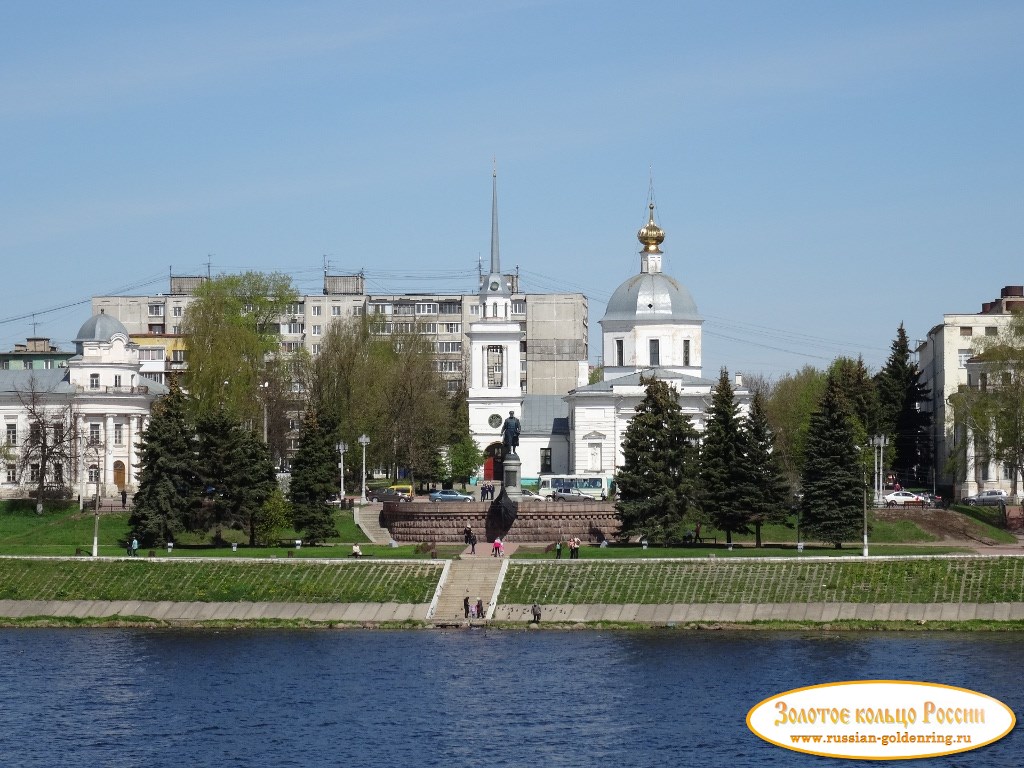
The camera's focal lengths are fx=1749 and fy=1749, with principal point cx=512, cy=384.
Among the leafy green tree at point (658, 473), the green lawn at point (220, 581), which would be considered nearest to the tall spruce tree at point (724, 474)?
the leafy green tree at point (658, 473)

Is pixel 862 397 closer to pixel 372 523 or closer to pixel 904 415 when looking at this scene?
pixel 904 415

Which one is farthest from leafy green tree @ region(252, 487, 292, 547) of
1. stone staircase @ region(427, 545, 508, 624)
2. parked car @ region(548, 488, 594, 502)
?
parked car @ region(548, 488, 594, 502)

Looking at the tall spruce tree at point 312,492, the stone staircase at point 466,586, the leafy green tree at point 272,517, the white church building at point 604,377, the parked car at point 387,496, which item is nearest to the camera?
the stone staircase at point 466,586

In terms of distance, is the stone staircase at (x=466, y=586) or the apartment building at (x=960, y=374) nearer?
the stone staircase at (x=466, y=586)

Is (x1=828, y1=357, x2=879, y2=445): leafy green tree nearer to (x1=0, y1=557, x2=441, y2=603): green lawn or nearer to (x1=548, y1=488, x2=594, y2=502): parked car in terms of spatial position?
(x1=548, y1=488, x2=594, y2=502): parked car

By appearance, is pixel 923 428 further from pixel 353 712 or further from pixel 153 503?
pixel 353 712

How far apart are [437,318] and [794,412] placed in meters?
52.9

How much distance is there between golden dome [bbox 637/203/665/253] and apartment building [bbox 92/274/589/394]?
42.9m

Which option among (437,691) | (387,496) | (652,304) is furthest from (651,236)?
(437,691)

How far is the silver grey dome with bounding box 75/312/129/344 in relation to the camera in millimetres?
109875

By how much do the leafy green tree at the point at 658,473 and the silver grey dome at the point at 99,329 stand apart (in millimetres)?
42225

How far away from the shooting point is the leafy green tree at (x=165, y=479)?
81875 millimetres

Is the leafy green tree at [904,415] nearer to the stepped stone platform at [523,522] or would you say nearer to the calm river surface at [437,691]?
the stepped stone platform at [523,522]

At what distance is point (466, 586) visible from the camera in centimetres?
7031
